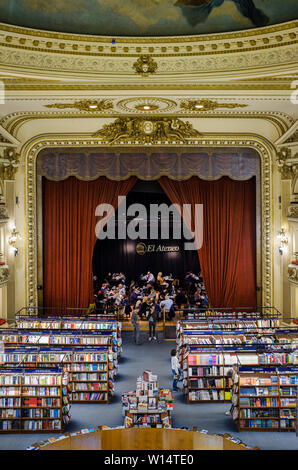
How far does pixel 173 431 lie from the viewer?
775cm

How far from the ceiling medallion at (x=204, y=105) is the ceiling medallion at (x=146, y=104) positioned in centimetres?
31

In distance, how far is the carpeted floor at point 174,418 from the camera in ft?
29.7

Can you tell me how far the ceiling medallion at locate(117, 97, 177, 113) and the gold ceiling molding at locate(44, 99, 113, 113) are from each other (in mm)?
340

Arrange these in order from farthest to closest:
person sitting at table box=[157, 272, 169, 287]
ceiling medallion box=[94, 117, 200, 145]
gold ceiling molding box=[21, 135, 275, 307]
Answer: person sitting at table box=[157, 272, 169, 287] < gold ceiling molding box=[21, 135, 275, 307] < ceiling medallion box=[94, 117, 200, 145]

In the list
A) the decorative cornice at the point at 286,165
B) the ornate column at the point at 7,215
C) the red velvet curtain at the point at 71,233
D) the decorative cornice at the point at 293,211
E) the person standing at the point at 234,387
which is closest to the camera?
the person standing at the point at 234,387

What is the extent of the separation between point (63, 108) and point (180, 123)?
3694 mm

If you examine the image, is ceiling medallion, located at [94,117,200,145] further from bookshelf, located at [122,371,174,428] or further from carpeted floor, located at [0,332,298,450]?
bookshelf, located at [122,371,174,428]

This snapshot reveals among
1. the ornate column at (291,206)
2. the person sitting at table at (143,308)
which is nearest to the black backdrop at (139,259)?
the person sitting at table at (143,308)

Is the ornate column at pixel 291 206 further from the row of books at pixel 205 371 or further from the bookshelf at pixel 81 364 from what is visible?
the bookshelf at pixel 81 364

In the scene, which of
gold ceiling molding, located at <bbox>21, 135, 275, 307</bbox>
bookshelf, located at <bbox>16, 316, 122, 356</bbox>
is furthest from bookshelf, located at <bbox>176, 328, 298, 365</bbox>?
gold ceiling molding, located at <bbox>21, 135, 275, 307</bbox>

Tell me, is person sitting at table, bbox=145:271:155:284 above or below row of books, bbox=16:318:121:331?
above

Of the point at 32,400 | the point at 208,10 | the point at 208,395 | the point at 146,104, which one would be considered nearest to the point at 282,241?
the point at 146,104

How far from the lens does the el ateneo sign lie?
2084 centimetres
